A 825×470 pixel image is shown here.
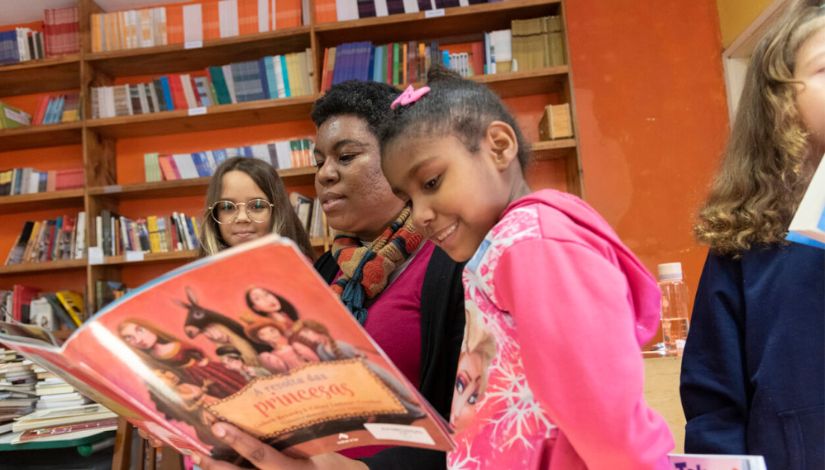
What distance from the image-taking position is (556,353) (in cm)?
60

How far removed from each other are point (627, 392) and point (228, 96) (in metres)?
3.62

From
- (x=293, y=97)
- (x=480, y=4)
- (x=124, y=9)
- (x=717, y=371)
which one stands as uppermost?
(x=124, y=9)

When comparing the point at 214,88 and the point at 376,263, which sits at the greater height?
the point at 214,88

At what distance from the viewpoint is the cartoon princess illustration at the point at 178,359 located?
2.02 feet

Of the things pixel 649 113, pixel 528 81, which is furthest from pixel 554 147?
pixel 649 113

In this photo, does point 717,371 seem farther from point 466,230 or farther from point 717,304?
point 466,230

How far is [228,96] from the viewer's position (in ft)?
12.6

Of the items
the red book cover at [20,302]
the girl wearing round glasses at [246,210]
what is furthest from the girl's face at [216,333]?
the red book cover at [20,302]

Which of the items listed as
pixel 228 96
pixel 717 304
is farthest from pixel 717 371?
pixel 228 96

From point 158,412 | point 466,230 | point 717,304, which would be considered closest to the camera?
point 158,412

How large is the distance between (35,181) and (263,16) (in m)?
1.71

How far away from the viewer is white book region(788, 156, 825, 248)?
0.57 metres

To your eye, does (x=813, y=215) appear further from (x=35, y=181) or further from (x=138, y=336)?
(x=35, y=181)

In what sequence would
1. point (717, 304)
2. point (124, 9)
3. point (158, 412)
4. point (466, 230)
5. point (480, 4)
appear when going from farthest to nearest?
point (124, 9) < point (480, 4) < point (717, 304) < point (466, 230) < point (158, 412)
